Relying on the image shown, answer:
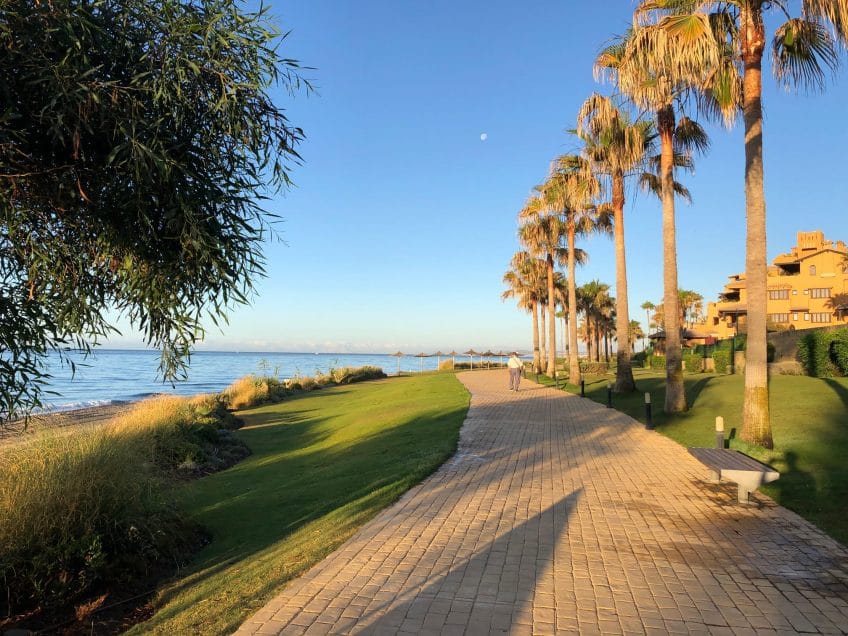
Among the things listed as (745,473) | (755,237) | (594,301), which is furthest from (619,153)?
(594,301)

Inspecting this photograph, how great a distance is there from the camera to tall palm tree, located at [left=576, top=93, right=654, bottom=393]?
695 inches

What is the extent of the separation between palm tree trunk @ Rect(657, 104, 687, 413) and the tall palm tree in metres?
1.60

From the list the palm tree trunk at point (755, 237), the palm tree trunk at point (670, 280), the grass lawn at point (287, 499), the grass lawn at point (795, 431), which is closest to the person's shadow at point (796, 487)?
the grass lawn at point (795, 431)

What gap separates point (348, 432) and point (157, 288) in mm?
12706

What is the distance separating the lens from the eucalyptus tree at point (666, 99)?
11180 millimetres

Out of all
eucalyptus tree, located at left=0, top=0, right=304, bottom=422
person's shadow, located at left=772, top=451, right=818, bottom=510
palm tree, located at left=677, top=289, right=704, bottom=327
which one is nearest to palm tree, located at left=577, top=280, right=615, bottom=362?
palm tree, located at left=677, top=289, right=704, bottom=327

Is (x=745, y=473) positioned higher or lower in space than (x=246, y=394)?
higher

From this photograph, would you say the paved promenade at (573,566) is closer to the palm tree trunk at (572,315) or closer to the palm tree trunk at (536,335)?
the palm tree trunk at (572,315)

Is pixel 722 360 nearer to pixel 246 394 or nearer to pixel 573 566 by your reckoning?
pixel 246 394

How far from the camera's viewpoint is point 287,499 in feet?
28.5

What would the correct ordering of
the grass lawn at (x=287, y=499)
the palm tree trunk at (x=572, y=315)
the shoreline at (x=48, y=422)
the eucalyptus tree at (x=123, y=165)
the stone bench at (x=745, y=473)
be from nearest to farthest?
1. the eucalyptus tree at (x=123, y=165)
2. the grass lawn at (x=287, y=499)
3. the shoreline at (x=48, y=422)
4. the stone bench at (x=745, y=473)
5. the palm tree trunk at (x=572, y=315)

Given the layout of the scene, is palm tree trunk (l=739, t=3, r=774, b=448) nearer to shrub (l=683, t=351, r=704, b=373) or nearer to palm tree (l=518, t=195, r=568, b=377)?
palm tree (l=518, t=195, r=568, b=377)

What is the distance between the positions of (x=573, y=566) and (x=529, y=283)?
142ft

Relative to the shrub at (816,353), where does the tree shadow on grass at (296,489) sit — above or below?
below
